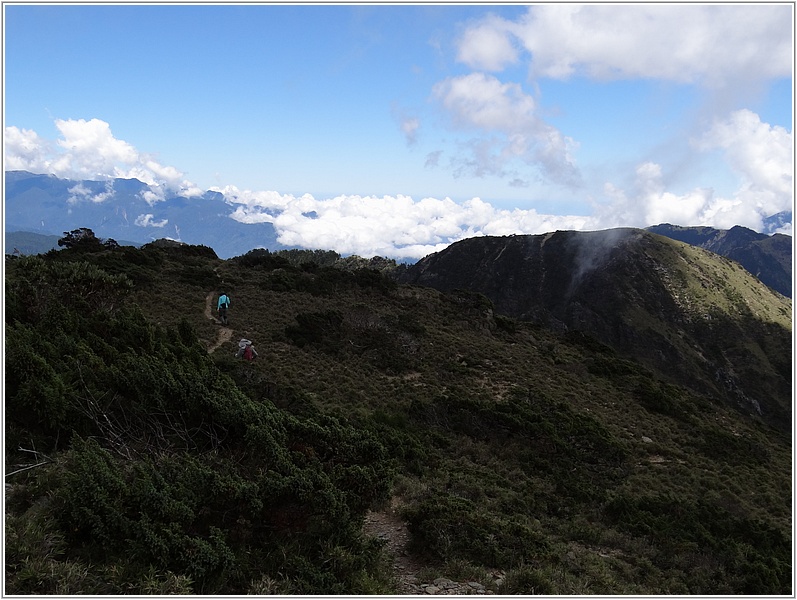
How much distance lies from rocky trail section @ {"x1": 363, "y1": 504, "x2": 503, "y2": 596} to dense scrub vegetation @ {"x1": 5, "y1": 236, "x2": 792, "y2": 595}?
0.76 feet

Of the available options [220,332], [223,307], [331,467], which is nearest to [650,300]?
[223,307]

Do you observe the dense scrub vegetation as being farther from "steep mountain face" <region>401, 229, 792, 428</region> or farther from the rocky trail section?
"steep mountain face" <region>401, 229, 792, 428</region>

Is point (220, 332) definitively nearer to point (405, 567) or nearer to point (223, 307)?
point (223, 307)

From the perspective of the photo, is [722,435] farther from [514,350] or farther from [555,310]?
[555,310]

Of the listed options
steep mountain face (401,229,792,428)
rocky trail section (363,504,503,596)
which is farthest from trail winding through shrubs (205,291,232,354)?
steep mountain face (401,229,792,428)

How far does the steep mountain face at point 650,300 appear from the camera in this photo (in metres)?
65.7

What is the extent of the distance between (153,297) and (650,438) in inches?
990

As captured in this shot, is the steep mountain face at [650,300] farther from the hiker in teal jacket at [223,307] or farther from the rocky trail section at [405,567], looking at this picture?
the rocky trail section at [405,567]

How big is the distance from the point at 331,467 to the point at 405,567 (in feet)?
5.76

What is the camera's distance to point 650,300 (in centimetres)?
7931

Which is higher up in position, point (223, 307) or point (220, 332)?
point (223, 307)

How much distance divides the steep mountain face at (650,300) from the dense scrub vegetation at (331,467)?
51154 millimetres

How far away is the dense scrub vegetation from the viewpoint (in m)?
4.80

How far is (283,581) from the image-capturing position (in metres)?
4.77
